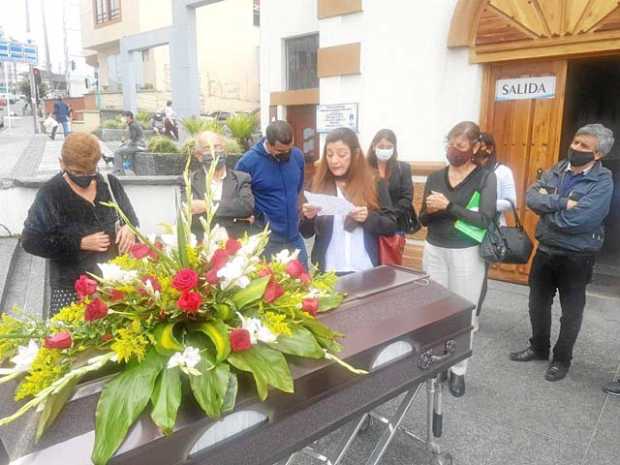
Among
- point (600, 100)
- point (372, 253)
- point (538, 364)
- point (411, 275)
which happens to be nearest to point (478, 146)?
point (372, 253)

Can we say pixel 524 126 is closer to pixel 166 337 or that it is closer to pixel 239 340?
pixel 239 340

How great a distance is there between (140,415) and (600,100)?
8.49m

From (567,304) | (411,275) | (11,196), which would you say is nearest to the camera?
(411,275)

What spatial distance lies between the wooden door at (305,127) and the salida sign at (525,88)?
10.6 feet

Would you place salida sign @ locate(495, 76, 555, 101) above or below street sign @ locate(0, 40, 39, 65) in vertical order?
below

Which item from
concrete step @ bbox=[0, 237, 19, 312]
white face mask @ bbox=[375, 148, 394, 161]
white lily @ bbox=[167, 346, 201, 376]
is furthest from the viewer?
concrete step @ bbox=[0, 237, 19, 312]

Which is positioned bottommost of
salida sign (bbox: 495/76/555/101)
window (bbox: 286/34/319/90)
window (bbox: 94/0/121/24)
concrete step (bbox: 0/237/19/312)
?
concrete step (bbox: 0/237/19/312)

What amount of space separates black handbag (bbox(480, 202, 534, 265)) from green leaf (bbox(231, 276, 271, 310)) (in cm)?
197

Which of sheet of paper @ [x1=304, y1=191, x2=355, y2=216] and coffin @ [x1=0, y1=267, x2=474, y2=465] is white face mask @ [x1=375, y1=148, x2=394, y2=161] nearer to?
sheet of paper @ [x1=304, y1=191, x2=355, y2=216]

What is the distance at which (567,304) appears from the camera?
3279mm

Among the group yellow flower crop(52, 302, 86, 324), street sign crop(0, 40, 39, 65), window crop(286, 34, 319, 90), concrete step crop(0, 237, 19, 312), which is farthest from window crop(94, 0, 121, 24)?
yellow flower crop(52, 302, 86, 324)

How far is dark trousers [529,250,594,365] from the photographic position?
10.5 feet

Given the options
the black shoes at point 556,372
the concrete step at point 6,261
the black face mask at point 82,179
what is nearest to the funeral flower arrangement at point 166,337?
the black face mask at point 82,179

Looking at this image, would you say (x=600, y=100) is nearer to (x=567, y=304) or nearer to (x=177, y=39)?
(x=567, y=304)
